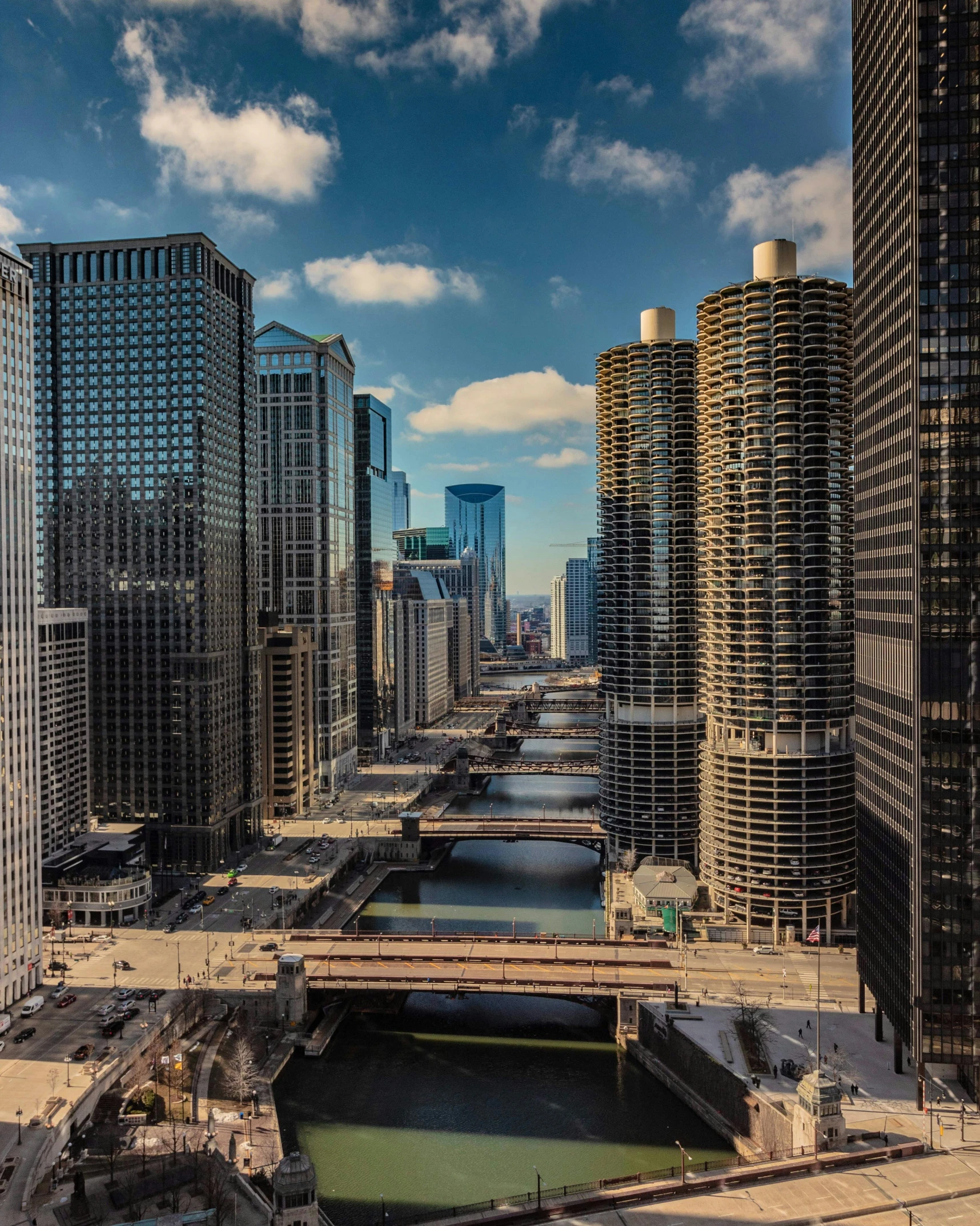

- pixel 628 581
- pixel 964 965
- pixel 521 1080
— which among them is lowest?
pixel 521 1080

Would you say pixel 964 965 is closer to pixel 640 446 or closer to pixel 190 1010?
pixel 190 1010

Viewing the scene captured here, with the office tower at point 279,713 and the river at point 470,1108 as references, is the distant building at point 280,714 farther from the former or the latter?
the river at point 470,1108

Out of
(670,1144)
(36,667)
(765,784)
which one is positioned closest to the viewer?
(670,1144)

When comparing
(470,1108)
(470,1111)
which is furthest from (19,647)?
(470,1111)

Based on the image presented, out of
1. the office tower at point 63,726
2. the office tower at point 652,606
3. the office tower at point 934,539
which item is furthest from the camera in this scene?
the office tower at point 652,606

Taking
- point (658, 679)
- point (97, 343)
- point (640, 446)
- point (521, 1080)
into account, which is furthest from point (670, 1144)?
point (97, 343)

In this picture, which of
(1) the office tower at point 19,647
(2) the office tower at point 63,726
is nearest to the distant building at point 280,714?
(2) the office tower at point 63,726

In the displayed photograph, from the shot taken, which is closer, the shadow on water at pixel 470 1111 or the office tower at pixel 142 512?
the shadow on water at pixel 470 1111

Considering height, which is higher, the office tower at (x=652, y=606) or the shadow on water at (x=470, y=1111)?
the office tower at (x=652, y=606)
